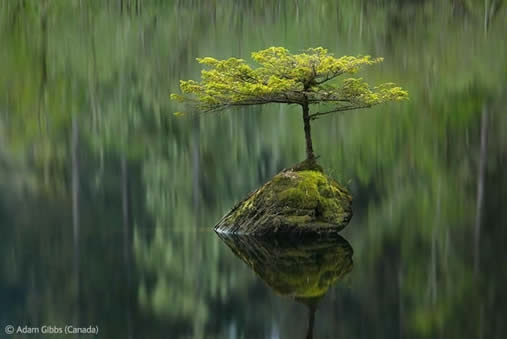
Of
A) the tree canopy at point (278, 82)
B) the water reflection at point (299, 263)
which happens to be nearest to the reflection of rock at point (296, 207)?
the water reflection at point (299, 263)

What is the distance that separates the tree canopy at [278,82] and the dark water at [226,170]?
317cm

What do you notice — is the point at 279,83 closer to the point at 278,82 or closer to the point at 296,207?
the point at 278,82

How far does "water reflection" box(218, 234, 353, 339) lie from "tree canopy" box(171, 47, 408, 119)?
317 cm

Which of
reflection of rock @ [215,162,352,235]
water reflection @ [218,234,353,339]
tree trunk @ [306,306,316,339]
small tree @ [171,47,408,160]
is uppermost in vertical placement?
small tree @ [171,47,408,160]

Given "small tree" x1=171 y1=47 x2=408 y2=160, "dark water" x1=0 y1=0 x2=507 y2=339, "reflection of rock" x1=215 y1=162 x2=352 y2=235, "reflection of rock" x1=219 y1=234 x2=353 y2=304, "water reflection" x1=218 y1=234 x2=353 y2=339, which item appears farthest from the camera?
"small tree" x1=171 y1=47 x2=408 y2=160

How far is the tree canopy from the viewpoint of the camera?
14.3 m

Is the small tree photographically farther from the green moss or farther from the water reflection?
the water reflection

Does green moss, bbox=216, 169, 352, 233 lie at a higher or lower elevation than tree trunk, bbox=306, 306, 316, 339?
higher

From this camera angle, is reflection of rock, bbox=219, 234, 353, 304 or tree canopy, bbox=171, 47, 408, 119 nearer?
reflection of rock, bbox=219, 234, 353, 304

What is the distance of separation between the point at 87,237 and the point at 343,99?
267 inches

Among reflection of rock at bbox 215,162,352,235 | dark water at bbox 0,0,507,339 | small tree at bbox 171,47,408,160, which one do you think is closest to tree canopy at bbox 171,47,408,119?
small tree at bbox 171,47,408,160

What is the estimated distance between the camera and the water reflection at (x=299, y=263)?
355 inches

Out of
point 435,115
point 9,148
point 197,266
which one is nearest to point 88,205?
point 9,148

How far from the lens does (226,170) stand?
1178 inches
